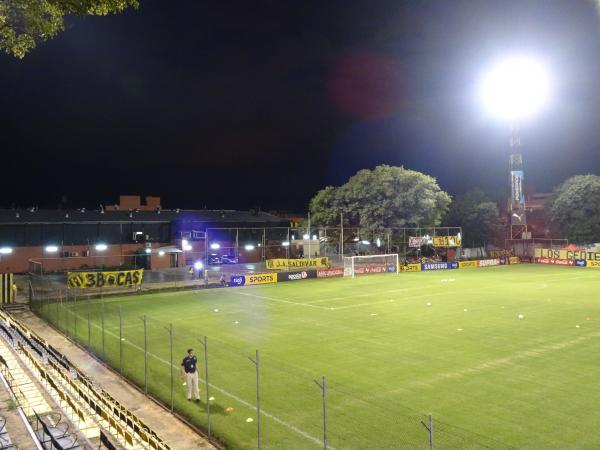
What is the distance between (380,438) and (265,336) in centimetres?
1327

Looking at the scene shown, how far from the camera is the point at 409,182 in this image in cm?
6644

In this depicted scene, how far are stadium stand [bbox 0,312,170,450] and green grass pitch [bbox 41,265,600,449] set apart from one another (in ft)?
8.74

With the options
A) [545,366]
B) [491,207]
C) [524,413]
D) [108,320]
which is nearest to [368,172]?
[491,207]

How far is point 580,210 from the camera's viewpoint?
74.9 metres

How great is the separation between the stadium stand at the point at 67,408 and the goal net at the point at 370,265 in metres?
41.0

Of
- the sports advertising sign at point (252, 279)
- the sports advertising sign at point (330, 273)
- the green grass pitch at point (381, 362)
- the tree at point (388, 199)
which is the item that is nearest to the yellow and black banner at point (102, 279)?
the green grass pitch at point (381, 362)

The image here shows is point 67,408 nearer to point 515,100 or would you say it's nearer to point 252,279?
point 252,279

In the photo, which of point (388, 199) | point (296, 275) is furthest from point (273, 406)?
point (388, 199)

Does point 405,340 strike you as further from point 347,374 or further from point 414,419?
point 414,419

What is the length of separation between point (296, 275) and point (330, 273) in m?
4.44

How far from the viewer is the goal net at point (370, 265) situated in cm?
5622

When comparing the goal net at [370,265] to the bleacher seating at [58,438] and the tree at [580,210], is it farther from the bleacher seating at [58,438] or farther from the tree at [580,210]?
the bleacher seating at [58,438]

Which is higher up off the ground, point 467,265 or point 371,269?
point 371,269

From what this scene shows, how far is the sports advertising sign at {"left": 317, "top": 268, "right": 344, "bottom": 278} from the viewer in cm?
5420
